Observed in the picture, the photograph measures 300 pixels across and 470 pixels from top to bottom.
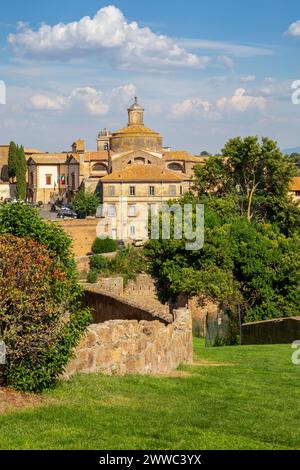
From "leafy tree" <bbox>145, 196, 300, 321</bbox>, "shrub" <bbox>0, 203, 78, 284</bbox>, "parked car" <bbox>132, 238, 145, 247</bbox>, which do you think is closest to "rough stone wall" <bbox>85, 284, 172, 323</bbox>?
"shrub" <bbox>0, 203, 78, 284</bbox>

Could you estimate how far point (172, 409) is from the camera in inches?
453

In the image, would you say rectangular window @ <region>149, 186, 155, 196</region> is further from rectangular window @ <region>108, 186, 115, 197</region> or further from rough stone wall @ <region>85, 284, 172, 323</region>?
rough stone wall @ <region>85, 284, 172, 323</region>

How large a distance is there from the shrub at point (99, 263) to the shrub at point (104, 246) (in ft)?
29.4

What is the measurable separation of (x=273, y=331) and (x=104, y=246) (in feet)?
119

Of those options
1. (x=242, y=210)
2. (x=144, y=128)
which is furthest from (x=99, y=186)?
(x=242, y=210)

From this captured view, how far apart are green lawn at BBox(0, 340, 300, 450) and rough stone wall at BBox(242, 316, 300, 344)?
31.6 feet

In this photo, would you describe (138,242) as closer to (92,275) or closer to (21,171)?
(92,275)

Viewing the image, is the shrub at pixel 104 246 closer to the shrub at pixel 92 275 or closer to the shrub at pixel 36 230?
the shrub at pixel 92 275

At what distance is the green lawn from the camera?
9242mm

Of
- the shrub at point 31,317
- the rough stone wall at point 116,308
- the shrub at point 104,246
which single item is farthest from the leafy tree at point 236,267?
the shrub at point 31,317

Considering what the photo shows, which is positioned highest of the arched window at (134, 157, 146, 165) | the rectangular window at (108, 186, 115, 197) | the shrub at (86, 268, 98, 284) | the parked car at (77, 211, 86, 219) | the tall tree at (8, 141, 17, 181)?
the tall tree at (8, 141, 17, 181)
